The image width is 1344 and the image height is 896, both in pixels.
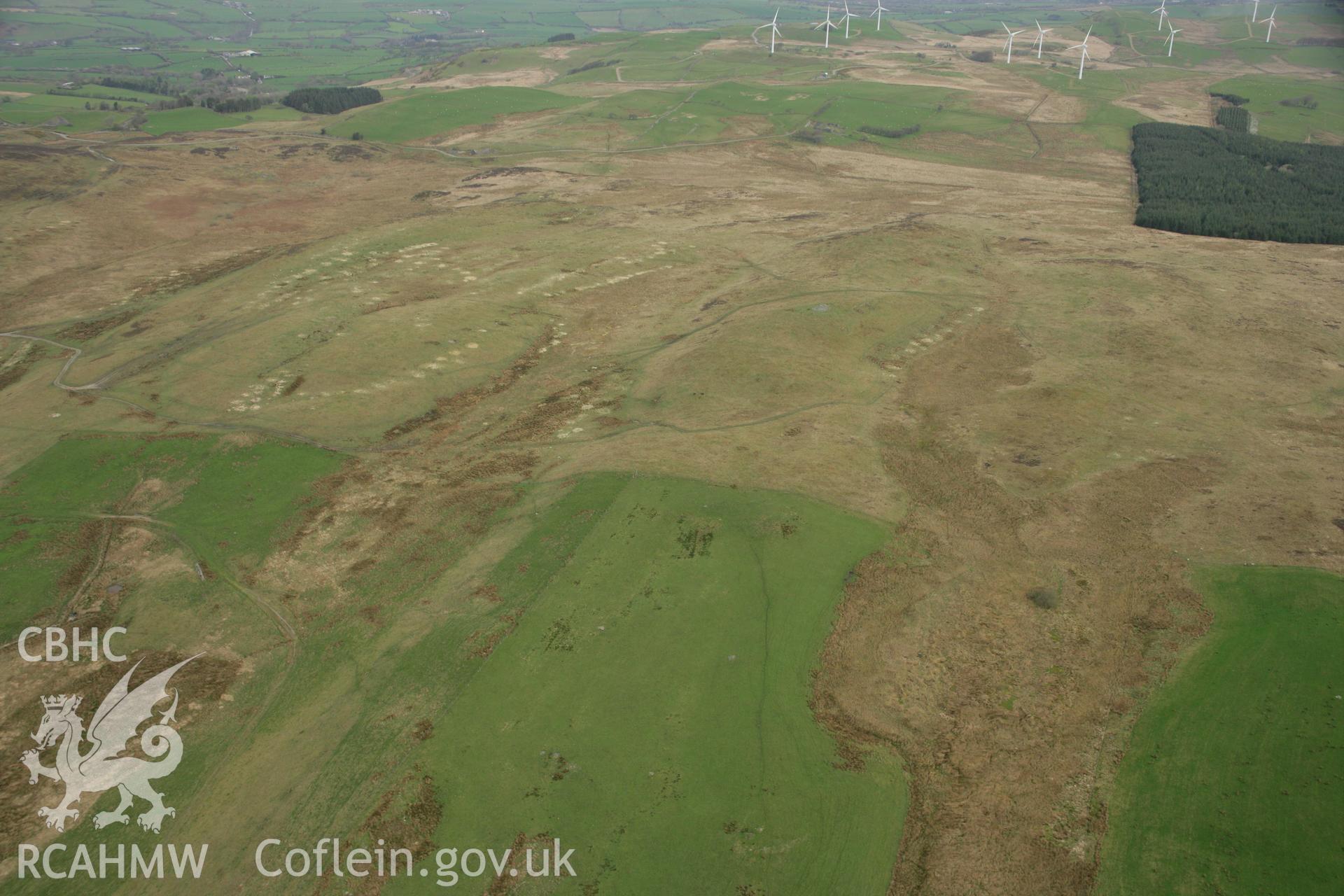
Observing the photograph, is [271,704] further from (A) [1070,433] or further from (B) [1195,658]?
(A) [1070,433]

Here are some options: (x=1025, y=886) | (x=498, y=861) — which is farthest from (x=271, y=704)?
(x=1025, y=886)

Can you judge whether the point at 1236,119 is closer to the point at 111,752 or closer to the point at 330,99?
the point at 330,99

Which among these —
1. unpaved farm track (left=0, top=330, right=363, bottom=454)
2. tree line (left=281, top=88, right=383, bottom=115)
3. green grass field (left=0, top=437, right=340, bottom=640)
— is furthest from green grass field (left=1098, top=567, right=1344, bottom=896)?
tree line (left=281, top=88, right=383, bottom=115)

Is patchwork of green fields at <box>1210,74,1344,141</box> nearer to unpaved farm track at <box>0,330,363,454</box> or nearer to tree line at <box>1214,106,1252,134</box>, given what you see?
tree line at <box>1214,106,1252,134</box>

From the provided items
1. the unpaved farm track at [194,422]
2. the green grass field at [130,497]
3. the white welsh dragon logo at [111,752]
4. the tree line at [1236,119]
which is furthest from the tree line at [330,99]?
the tree line at [1236,119]

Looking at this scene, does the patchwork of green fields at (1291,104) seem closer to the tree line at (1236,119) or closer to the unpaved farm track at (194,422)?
the tree line at (1236,119)

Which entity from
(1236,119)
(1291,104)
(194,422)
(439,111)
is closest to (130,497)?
(194,422)
